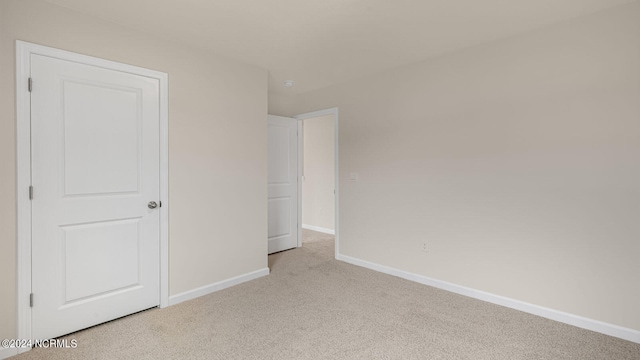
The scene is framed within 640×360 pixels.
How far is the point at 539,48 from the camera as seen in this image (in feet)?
8.39

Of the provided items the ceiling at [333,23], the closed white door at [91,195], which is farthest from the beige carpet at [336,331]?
the ceiling at [333,23]

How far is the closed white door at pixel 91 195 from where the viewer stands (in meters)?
2.15

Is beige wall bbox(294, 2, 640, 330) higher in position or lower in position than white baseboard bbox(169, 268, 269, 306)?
higher

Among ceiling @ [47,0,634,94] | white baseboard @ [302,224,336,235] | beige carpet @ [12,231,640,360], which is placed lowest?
beige carpet @ [12,231,640,360]

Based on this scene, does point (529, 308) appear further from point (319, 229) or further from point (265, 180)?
point (319, 229)

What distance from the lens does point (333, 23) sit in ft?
7.93

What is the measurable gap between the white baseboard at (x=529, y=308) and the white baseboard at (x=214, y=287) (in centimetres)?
141

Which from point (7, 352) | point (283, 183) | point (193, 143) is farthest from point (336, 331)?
point (283, 183)

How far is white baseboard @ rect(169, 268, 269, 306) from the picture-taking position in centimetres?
283

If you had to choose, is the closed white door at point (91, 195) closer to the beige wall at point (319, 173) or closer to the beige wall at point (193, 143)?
the beige wall at point (193, 143)

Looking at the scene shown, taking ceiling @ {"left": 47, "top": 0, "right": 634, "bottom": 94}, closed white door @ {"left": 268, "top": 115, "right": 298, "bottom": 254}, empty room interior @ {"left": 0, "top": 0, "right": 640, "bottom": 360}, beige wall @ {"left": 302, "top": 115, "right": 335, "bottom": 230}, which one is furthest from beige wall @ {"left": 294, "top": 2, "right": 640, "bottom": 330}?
beige wall @ {"left": 302, "top": 115, "right": 335, "bottom": 230}

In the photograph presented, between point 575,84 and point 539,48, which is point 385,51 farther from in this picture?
point 575,84

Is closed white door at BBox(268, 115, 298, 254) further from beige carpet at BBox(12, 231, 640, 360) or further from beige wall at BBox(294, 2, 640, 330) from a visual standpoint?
beige carpet at BBox(12, 231, 640, 360)

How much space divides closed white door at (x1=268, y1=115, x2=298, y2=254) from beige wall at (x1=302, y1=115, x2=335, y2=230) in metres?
1.32
